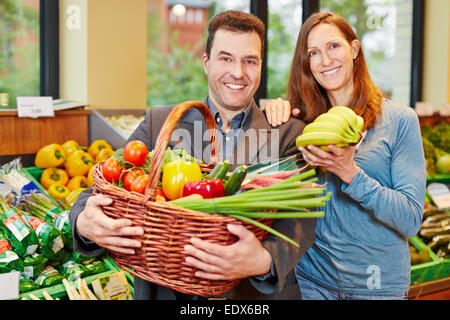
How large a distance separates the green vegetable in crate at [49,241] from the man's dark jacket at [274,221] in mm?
549

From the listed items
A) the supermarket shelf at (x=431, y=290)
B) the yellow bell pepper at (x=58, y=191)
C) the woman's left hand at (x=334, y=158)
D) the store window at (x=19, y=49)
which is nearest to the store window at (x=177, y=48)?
the store window at (x=19, y=49)

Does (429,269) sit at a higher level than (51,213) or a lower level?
lower

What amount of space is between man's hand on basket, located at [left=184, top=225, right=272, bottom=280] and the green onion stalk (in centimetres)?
5

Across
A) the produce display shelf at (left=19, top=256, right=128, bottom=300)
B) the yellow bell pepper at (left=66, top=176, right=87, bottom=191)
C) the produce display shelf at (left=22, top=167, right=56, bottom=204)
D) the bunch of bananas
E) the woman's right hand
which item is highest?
the woman's right hand

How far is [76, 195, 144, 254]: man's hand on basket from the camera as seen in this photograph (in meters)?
1.08

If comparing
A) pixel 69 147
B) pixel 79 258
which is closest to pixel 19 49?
pixel 69 147

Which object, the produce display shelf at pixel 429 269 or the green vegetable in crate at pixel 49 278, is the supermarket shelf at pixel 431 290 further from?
the green vegetable in crate at pixel 49 278

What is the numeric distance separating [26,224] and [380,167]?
4.97ft

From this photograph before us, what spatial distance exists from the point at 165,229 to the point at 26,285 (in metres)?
1.06

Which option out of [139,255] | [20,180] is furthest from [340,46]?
[20,180]

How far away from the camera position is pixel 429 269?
2.80 m

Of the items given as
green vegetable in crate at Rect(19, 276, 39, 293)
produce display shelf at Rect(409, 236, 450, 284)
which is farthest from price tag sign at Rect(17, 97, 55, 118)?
produce display shelf at Rect(409, 236, 450, 284)

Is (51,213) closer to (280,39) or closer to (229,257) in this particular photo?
(229,257)

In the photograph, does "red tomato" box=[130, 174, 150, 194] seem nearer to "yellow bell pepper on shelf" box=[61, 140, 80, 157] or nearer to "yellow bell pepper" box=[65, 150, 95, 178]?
"yellow bell pepper" box=[65, 150, 95, 178]
